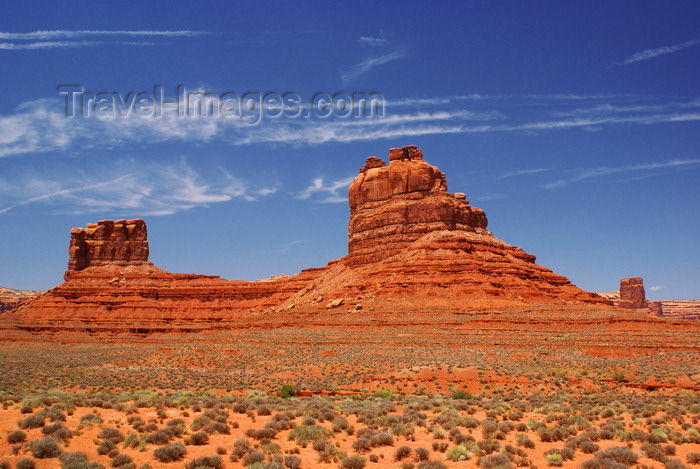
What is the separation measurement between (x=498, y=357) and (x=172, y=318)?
6628 centimetres

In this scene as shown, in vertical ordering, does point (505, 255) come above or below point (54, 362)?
above

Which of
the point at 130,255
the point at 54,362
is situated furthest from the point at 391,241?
the point at 130,255

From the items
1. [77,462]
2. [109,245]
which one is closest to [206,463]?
[77,462]

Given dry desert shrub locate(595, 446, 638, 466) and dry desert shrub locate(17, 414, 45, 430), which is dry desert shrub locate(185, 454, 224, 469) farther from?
dry desert shrub locate(595, 446, 638, 466)

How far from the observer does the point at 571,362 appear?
35.6 metres

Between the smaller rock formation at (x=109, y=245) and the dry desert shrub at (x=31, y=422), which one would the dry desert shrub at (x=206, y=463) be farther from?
the smaller rock formation at (x=109, y=245)

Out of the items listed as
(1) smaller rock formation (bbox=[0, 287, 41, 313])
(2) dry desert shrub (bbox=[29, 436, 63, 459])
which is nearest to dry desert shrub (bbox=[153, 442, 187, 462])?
(2) dry desert shrub (bbox=[29, 436, 63, 459])

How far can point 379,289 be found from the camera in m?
66.5

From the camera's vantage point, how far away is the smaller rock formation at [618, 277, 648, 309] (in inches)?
5846

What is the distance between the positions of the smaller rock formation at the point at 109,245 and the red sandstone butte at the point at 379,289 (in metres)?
0.20

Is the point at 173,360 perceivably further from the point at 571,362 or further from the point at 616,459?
the point at 616,459

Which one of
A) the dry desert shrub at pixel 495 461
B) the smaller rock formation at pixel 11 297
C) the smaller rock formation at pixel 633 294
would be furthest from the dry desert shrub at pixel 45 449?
the smaller rock formation at pixel 633 294

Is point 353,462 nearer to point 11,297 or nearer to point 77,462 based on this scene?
point 77,462

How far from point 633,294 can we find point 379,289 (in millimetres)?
113324
